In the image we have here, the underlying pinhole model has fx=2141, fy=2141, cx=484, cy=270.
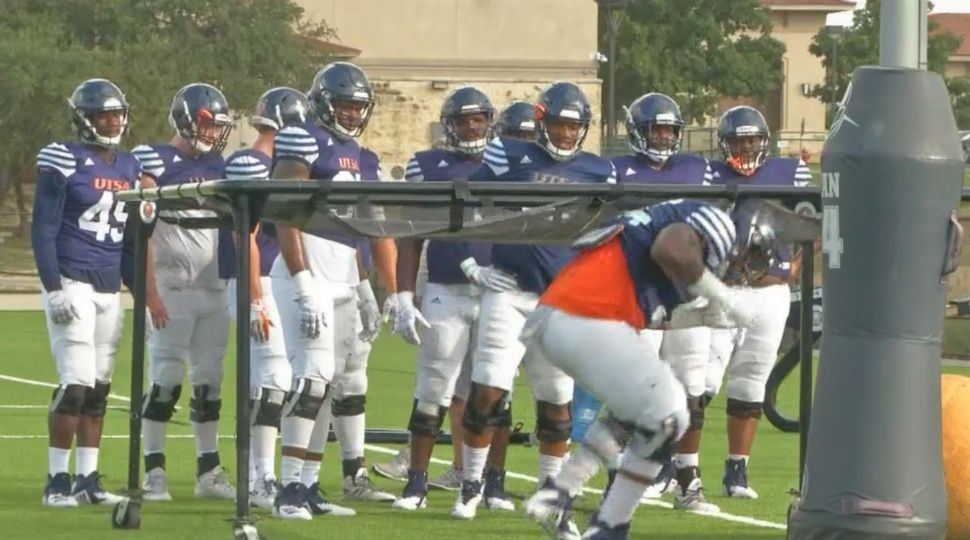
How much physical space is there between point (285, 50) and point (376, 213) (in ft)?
148

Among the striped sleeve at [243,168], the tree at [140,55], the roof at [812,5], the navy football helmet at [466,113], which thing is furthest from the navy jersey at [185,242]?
the roof at [812,5]

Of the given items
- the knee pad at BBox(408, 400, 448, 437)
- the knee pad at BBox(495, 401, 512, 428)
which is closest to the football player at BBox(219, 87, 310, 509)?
the knee pad at BBox(408, 400, 448, 437)

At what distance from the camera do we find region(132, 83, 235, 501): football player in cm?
1033

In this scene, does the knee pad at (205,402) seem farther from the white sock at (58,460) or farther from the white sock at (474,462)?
the white sock at (474,462)

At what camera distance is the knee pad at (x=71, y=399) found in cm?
1005

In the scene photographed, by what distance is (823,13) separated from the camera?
87938 millimetres

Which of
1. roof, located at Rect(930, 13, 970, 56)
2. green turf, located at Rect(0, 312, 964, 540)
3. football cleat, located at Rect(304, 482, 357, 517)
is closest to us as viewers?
green turf, located at Rect(0, 312, 964, 540)

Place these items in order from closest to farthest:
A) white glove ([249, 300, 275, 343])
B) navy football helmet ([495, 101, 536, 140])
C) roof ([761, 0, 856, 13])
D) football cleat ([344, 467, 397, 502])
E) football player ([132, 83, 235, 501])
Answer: white glove ([249, 300, 275, 343]) → football player ([132, 83, 235, 501]) → football cleat ([344, 467, 397, 502]) → navy football helmet ([495, 101, 536, 140]) → roof ([761, 0, 856, 13])

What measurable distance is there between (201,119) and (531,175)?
1726 mm

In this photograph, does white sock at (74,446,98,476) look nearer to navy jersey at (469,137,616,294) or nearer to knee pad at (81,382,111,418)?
knee pad at (81,382,111,418)

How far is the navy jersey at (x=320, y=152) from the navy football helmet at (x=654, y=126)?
1473 millimetres

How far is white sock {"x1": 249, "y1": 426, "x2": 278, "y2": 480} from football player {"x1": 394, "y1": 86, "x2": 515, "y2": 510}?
25.2 inches

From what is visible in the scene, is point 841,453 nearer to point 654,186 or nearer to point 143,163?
point 654,186

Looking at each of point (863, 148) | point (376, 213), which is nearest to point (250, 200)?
point (376, 213)
